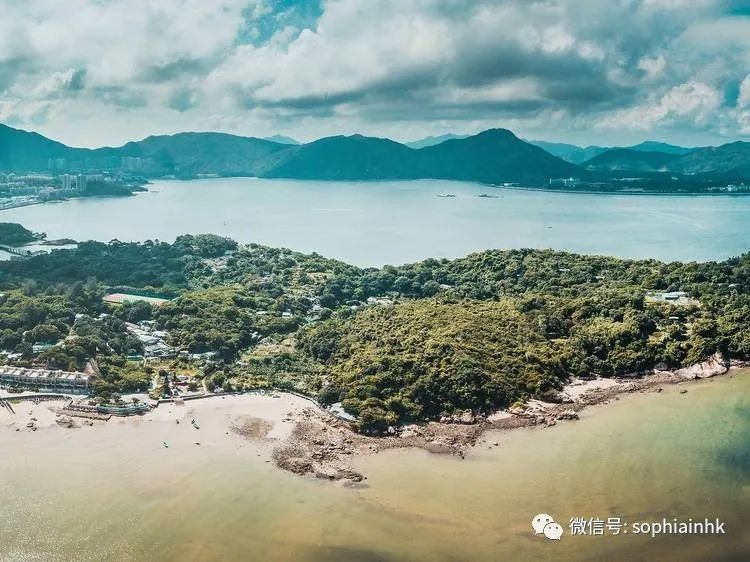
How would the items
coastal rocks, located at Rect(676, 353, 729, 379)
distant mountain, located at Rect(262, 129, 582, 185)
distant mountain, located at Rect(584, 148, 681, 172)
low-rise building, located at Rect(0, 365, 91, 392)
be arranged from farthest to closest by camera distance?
distant mountain, located at Rect(584, 148, 681, 172)
distant mountain, located at Rect(262, 129, 582, 185)
coastal rocks, located at Rect(676, 353, 729, 379)
low-rise building, located at Rect(0, 365, 91, 392)

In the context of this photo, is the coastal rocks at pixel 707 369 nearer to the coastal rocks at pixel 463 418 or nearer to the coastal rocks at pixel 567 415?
the coastal rocks at pixel 567 415

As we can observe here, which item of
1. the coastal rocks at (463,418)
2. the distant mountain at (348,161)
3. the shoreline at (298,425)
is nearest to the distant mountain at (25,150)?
the distant mountain at (348,161)

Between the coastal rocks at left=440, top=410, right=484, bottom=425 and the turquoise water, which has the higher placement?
the turquoise water

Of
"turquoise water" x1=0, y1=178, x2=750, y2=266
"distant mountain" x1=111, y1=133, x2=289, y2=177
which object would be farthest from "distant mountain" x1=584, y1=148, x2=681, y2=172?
"distant mountain" x1=111, y1=133, x2=289, y2=177

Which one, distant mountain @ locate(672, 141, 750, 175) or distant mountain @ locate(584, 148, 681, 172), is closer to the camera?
distant mountain @ locate(672, 141, 750, 175)

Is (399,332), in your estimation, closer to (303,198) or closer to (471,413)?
(471,413)

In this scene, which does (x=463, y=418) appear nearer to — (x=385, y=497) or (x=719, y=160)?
(x=385, y=497)

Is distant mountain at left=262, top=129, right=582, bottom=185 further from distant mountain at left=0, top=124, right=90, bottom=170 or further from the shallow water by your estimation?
the shallow water
